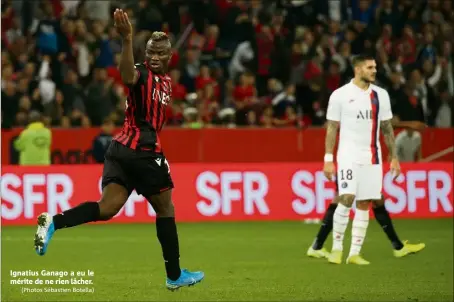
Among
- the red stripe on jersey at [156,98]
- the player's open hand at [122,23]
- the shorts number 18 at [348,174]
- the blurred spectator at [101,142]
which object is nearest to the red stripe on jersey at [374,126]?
the shorts number 18 at [348,174]

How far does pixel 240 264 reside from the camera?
13328 millimetres

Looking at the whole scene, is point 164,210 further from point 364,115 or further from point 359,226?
point 359,226

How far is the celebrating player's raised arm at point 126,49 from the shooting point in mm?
8609

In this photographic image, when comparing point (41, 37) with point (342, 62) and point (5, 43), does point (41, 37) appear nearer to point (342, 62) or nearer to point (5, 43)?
point (5, 43)

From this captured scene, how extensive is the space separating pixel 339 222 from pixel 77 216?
14.1ft

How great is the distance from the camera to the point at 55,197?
18.9m

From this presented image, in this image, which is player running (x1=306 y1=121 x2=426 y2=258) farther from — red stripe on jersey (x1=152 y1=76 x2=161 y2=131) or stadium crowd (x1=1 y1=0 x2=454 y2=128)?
stadium crowd (x1=1 y1=0 x2=454 y2=128)

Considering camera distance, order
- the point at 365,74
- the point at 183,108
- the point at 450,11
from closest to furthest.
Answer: the point at 365,74, the point at 183,108, the point at 450,11

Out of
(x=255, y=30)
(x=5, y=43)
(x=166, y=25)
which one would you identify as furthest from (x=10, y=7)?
(x=255, y=30)

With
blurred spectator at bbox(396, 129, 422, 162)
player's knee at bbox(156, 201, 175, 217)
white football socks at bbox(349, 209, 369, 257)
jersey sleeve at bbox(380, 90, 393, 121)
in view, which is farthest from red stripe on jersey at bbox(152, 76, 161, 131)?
blurred spectator at bbox(396, 129, 422, 162)

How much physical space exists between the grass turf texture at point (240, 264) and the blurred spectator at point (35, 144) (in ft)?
5.80

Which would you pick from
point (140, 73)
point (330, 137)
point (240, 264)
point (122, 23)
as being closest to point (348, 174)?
point (330, 137)

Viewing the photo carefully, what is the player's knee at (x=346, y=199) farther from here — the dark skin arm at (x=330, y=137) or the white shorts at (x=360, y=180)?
the dark skin arm at (x=330, y=137)

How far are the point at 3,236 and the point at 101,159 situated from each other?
430cm
